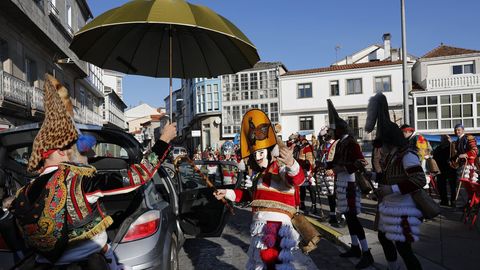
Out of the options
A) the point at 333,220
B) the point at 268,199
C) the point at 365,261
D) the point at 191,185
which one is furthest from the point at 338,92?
the point at 268,199

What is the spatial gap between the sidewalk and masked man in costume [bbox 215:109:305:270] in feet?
1.70

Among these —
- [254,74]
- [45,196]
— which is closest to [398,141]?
[45,196]

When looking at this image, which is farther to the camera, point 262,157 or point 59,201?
point 262,157

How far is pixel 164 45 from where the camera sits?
464cm

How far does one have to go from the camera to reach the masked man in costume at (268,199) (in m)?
3.43

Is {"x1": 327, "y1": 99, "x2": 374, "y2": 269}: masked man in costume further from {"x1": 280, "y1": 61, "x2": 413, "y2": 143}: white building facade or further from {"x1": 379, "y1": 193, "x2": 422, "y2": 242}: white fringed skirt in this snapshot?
{"x1": 280, "y1": 61, "x2": 413, "y2": 143}: white building facade

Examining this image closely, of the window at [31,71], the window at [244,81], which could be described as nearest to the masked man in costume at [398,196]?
the window at [31,71]

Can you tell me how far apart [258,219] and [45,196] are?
1.84 metres

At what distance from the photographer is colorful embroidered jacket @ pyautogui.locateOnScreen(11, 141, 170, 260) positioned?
2.35 metres

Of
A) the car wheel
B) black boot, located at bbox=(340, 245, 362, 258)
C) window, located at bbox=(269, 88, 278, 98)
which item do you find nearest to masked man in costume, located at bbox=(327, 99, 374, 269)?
black boot, located at bbox=(340, 245, 362, 258)

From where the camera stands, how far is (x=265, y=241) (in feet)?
11.3

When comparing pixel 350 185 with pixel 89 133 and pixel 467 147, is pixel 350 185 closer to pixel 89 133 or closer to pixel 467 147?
pixel 89 133

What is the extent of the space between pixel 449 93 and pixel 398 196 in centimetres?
3485

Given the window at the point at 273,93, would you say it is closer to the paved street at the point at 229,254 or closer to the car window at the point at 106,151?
the car window at the point at 106,151
